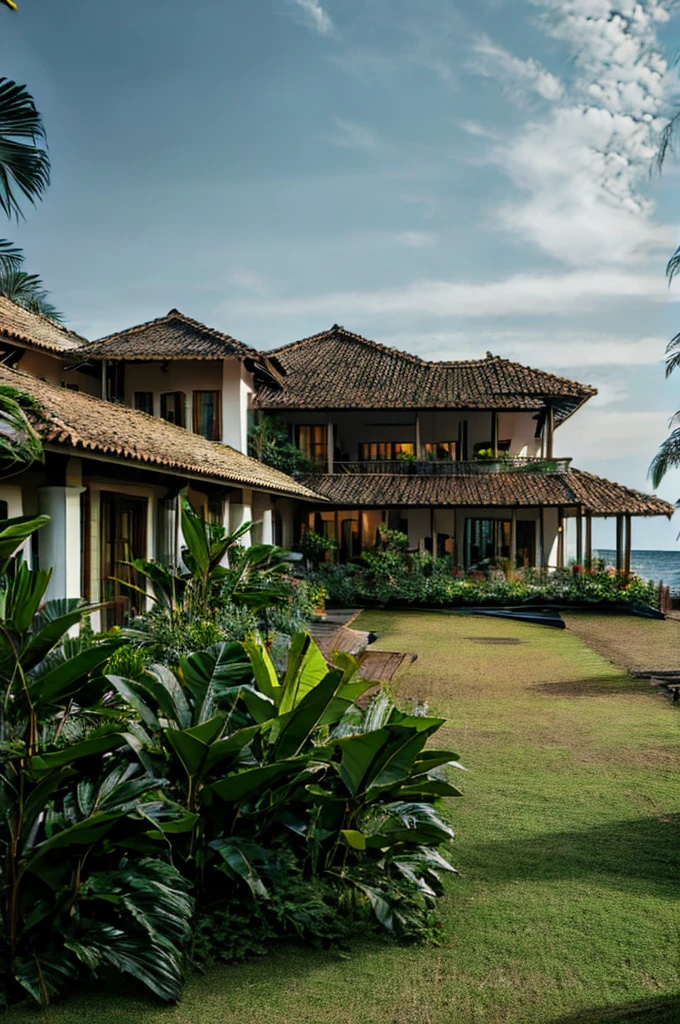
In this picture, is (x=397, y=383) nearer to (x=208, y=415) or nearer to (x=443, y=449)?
(x=443, y=449)

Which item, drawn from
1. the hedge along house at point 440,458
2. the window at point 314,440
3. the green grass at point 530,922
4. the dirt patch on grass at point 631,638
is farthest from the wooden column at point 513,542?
the green grass at point 530,922

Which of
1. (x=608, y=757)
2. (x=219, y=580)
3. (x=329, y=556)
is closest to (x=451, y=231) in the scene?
(x=329, y=556)

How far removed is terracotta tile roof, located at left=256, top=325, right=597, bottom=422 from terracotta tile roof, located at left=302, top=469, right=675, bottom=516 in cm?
227

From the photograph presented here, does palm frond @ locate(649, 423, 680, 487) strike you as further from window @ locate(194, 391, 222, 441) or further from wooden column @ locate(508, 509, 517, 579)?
window @ locate(194, 391, 222, 441)

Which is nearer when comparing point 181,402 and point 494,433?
point 181,402

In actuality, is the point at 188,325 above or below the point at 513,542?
above

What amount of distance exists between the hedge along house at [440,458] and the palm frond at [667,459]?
4.12 meters

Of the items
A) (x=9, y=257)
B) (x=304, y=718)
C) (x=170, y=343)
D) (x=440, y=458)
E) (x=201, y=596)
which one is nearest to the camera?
(x=304, y=718)

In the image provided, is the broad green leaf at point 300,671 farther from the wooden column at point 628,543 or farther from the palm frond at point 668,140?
the wooden column at point 628,543

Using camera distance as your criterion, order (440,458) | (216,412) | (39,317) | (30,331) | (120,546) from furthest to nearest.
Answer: (440,458) < (216,412) < (39,317) < (30,331) < (120,546)

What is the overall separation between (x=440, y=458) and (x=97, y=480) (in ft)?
63.7

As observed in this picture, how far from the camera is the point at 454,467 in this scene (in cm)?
2811

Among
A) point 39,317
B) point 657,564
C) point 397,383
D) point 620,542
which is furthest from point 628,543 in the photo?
point 657,564

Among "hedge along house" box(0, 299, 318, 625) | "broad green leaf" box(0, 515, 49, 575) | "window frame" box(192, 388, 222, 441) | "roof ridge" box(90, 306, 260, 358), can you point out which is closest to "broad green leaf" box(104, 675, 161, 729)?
"broad green leaf" box(0, 515, 49, 575)
